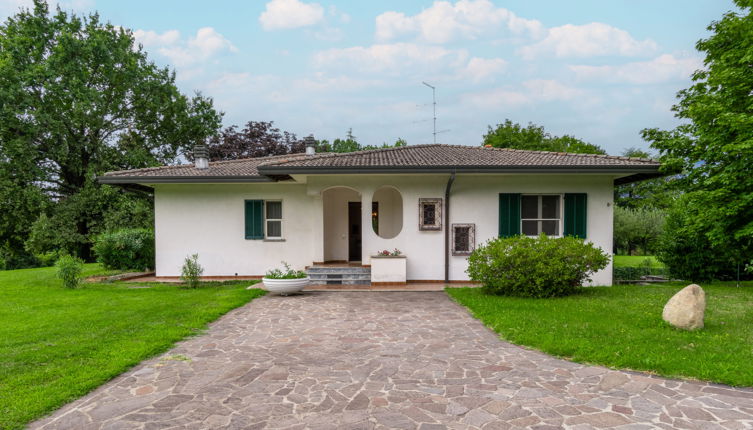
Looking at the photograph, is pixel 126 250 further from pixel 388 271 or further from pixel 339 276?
pixel 388 271

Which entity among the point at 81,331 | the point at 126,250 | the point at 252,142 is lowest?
the point at 81,331

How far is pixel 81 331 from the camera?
566cm

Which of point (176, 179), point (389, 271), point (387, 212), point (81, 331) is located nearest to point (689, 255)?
point (389, 271)

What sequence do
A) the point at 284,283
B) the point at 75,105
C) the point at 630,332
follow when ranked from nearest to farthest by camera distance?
1. the point at 630,332
2. the point at 284,283
3. the point at 75,105

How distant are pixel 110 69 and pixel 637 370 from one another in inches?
950

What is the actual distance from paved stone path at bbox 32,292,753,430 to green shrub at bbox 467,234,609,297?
2.78m

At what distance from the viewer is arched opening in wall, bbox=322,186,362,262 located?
1238 cm

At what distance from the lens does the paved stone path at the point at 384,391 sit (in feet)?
10.1

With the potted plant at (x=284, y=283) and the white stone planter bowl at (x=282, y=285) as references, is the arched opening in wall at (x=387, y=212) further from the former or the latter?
the white stone planter bowl at (x=282, y=285)

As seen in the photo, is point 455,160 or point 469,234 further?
point 469,234

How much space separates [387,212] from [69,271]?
8666 millimetres

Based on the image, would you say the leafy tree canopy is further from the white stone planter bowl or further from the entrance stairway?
the white stone planter bowl

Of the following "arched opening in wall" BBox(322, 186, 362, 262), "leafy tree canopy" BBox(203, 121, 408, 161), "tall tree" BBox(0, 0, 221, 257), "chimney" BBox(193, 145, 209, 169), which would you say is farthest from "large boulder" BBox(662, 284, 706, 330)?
"leafy tree canopy" BBox(203, 121, 408, 161)

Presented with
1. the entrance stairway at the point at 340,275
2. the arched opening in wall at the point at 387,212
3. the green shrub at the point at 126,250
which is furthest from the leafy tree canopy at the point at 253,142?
the entrance stairway at the point at 340,275
